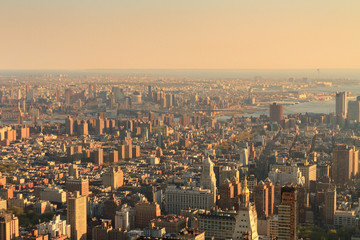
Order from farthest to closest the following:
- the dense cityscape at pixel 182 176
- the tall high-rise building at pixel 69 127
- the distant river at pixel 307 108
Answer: the distant river at pixel 307 108
the tall high-rise building at pixel 69 127
the dense cityscape at pixel 182 176

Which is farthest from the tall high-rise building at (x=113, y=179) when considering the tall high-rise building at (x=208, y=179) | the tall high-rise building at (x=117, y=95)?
the tall high-rise building at (x=117, y=95)

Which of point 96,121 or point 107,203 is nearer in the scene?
point 107,203

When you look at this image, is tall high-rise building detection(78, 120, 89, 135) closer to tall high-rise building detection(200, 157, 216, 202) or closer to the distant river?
the distant river

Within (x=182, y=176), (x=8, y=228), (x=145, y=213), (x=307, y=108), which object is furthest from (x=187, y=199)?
(x=307, y=108)

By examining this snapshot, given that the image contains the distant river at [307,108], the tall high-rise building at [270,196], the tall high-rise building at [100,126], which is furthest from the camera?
the distant river at [307,108]

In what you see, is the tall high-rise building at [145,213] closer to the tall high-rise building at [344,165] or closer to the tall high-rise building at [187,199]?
the tall high-rise building at [187,199]

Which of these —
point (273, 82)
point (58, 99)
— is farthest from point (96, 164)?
point (273, 82)

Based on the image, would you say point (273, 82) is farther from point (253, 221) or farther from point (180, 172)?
point (253, 221)
